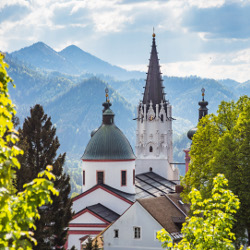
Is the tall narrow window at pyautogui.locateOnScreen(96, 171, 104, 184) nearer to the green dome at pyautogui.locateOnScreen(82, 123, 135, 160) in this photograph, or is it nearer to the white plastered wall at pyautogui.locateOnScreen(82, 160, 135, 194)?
the white plastered wall at pyautogui.locateOnScreen(82, 160, 135, 194)

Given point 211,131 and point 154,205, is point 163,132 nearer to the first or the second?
point 154,205

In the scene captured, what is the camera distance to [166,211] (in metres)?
47.6

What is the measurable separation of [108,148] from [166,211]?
39.4 feet

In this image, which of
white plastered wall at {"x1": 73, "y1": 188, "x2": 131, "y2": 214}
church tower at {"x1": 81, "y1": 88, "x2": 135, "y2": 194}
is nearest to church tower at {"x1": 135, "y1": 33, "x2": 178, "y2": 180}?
church tower at {"x1": 81, "y1": 88, "x2": 135, "y2": 194}

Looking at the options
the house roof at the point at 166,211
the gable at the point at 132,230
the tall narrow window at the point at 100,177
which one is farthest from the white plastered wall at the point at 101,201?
the gable at the point at 132,230

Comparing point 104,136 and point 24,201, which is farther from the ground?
point 104,136

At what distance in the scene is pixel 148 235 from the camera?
141 ft

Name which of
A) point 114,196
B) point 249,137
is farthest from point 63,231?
point 114,196

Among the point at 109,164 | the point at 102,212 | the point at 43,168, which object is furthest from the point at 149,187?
the point at 43,168

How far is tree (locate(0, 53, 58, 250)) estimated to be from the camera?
11047 mm

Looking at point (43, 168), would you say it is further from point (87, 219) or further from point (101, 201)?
point (101, 201)

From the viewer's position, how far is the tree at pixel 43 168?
2897 centimetres

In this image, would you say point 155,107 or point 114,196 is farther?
point 155,107

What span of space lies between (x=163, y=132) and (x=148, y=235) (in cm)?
3596
